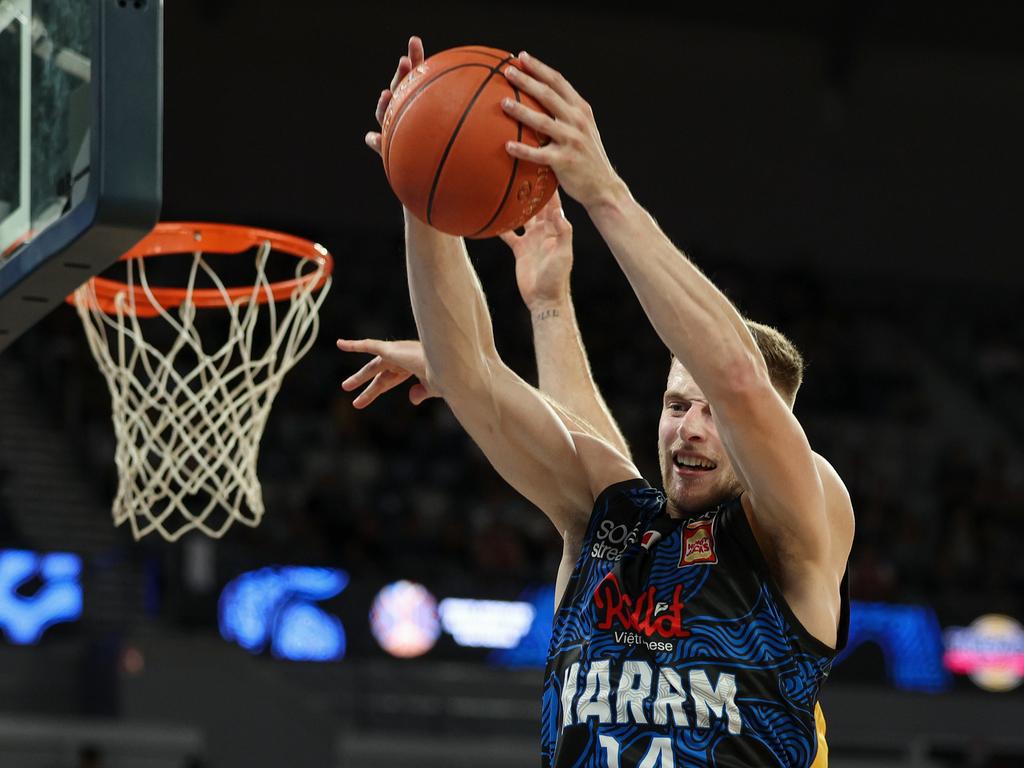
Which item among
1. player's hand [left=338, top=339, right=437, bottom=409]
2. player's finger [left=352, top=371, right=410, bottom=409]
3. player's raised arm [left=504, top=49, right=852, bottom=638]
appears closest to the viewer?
player's raised arm [left=504, top=49, right=852, bottom=638]

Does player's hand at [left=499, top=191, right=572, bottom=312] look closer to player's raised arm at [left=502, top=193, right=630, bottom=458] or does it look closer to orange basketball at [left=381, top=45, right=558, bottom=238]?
player's raised arm at [left=502, top=193, right=630, bottom=458]

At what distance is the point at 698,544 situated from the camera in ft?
11.0

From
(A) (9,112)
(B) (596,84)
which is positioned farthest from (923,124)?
(A) (9,112)

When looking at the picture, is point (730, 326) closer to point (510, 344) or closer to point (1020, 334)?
point (510, 344)

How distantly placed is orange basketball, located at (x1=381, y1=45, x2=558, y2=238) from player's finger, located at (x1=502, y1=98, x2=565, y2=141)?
0.12ft

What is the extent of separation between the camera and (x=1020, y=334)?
1916cm

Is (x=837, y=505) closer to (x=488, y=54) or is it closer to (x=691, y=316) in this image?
(x=691, y=316)

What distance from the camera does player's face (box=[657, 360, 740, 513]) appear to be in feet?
11.1

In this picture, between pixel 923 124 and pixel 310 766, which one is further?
pixel 923 124

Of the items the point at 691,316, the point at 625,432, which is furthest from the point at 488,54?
the point at 625,432

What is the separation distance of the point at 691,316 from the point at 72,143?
1341 mm

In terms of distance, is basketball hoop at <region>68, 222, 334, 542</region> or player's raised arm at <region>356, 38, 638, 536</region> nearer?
player's raised arm at <region>356, 38, 638, 536</region>

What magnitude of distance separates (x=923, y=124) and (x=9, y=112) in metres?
17.4

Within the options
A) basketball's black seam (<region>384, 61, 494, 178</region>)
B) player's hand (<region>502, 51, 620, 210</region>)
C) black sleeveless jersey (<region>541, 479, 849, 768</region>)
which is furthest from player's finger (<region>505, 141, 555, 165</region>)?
black sleeveless jersey (<region>541, 479, 849, 768</region>)
